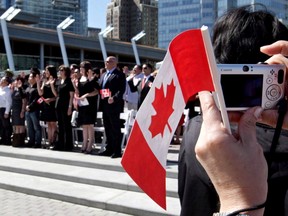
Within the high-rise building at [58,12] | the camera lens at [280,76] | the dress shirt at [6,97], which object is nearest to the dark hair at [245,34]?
the camera lens at [280,76]

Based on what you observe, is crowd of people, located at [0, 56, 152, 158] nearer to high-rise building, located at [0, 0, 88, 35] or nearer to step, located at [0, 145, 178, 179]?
step, located at [0, 145, 178, 179]

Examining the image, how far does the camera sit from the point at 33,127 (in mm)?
10812

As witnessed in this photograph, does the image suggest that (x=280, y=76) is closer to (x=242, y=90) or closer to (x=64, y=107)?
(x=242, y=90)

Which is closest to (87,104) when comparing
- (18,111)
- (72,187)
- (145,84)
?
(145,84)

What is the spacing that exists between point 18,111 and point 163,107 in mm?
10056

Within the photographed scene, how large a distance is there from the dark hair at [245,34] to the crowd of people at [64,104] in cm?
699

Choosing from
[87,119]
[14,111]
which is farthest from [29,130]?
[87,119]

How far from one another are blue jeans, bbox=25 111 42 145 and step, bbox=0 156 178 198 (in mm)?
1203

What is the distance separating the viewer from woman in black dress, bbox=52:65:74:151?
9625 millimetres

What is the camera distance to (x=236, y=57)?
1.50m

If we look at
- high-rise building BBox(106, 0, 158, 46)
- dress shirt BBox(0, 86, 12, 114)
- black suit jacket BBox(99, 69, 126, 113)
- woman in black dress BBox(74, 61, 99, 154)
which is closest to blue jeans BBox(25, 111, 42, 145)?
dress shirt BBox(0, 86, 12, 114)

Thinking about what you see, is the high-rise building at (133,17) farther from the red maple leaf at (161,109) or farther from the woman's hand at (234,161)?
the woman's hand at (234,161)

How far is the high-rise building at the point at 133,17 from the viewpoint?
350 feet

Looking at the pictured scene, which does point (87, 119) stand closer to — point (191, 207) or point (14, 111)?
point (14, 111)
